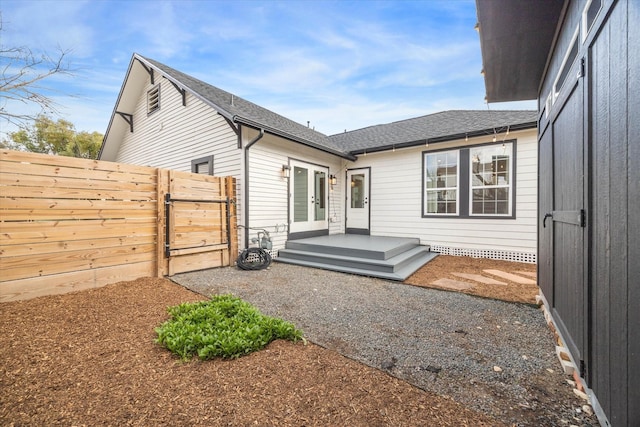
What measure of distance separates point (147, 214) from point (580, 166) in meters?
5.50

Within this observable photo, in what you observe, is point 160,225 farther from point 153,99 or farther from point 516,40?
point 153,99

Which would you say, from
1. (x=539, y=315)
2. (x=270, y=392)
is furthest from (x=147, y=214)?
(x=539, y=315)

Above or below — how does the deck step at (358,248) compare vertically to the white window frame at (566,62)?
below

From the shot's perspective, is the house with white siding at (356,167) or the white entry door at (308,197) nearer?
the house with white siding at (356,167)

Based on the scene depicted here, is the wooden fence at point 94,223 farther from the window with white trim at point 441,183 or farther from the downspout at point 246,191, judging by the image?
the window with white trim at point 441,183

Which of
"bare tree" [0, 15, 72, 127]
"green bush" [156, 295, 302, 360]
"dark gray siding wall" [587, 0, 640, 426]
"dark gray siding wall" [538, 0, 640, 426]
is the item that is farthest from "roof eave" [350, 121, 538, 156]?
"bare tree" [0, 15, 72, 127]

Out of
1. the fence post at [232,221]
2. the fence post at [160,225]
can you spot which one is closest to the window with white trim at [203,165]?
the fence post at [232,221]

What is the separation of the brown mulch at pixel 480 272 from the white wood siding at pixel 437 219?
55 cm

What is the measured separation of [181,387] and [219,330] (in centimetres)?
68

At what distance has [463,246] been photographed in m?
6.80

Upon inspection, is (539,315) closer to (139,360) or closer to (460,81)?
(139,360)

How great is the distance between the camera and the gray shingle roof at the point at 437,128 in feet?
20.6

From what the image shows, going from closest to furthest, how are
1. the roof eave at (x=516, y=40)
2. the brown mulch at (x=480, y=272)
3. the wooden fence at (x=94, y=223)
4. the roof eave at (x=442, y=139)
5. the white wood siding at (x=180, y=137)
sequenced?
the roof eave at (x=516, y=40), the wooden fence at (x=94, y=223), the brown mulch at (x=480, y=272), the roof eave at (x=442, y=139), the white wood siding at (x=180, y=137)

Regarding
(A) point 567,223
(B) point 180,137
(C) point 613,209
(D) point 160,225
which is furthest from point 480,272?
(B) point 180,137
